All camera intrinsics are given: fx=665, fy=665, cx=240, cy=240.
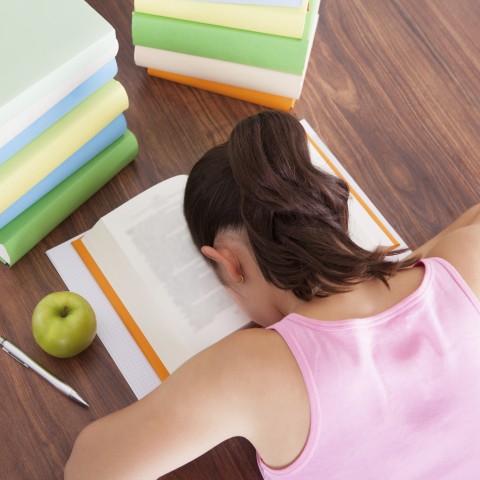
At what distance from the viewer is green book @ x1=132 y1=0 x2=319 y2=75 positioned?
105 cm

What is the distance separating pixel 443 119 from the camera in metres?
1.19

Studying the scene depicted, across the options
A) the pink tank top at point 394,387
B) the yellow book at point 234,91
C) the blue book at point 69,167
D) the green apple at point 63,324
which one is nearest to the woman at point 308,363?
the pink tank top at point 394,387

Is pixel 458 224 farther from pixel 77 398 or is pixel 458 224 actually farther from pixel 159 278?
pixel 77 398

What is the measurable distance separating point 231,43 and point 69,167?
327 mm

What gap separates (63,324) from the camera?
0.88 metres

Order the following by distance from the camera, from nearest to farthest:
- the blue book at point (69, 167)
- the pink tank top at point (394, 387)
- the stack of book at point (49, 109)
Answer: the pink tank top at point (394, 387), the stack of book at point (49, 109), the blue book at point (69, 167)

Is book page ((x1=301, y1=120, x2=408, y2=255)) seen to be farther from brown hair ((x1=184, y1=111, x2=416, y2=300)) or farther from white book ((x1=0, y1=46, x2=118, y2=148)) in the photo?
white book ((x1=0, y1=46, x2=118, y2=148))

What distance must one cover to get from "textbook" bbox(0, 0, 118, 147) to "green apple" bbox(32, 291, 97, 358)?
0.22 meters

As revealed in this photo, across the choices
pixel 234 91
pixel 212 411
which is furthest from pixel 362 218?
pixel 212 411

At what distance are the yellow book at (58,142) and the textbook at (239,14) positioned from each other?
0.18m

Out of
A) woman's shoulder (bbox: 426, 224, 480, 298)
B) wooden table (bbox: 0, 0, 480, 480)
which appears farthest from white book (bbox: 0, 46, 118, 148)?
woman's shoulder (bbox: 426, 224, 480, 298)

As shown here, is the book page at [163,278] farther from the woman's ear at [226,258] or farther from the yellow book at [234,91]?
the yellow book at [234,91]

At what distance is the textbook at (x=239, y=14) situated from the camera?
102 centimetres

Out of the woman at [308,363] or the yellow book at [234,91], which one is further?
the yellow book at [234,91]
